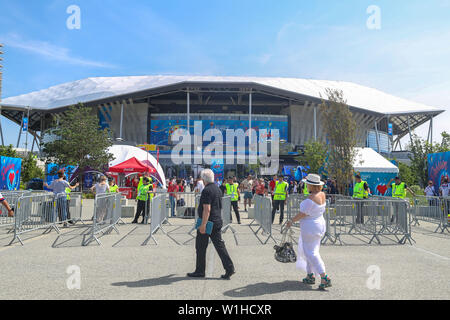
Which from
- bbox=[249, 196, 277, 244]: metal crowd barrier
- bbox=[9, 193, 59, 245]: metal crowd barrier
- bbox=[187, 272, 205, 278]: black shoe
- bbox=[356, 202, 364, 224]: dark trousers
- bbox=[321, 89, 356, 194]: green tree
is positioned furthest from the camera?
bbox=[321, 89, 356, 194]: green tree

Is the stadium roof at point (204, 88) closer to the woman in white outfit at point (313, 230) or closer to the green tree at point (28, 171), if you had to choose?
the green tree at point (28, 171)

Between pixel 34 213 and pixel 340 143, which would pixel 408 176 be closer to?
pixel 340 143

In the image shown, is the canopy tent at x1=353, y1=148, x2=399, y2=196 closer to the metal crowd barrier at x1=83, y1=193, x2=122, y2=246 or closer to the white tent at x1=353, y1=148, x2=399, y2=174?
the white tent at x1=353, y1=148, x2=399, y2=174

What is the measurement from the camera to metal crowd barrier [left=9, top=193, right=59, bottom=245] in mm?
8300

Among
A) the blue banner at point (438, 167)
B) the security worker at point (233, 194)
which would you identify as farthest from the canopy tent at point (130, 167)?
the blue banner at point (438, 167)

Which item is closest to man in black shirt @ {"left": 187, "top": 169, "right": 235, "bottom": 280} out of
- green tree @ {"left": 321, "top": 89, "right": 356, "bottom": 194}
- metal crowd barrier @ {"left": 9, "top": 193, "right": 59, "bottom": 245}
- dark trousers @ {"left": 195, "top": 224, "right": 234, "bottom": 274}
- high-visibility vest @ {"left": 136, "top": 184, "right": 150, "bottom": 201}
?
dark trousers @ {"left": 195, "top": 224, "right": 234, "bottom": 274}

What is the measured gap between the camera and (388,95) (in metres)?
73.2

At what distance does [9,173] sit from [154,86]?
37587 millimetres

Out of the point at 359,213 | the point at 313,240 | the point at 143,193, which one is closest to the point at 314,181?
the point at 313,240

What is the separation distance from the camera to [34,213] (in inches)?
361

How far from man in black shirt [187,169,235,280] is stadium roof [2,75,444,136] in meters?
47.1

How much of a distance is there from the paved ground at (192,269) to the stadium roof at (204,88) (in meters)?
45.1

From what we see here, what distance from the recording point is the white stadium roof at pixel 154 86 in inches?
2243
